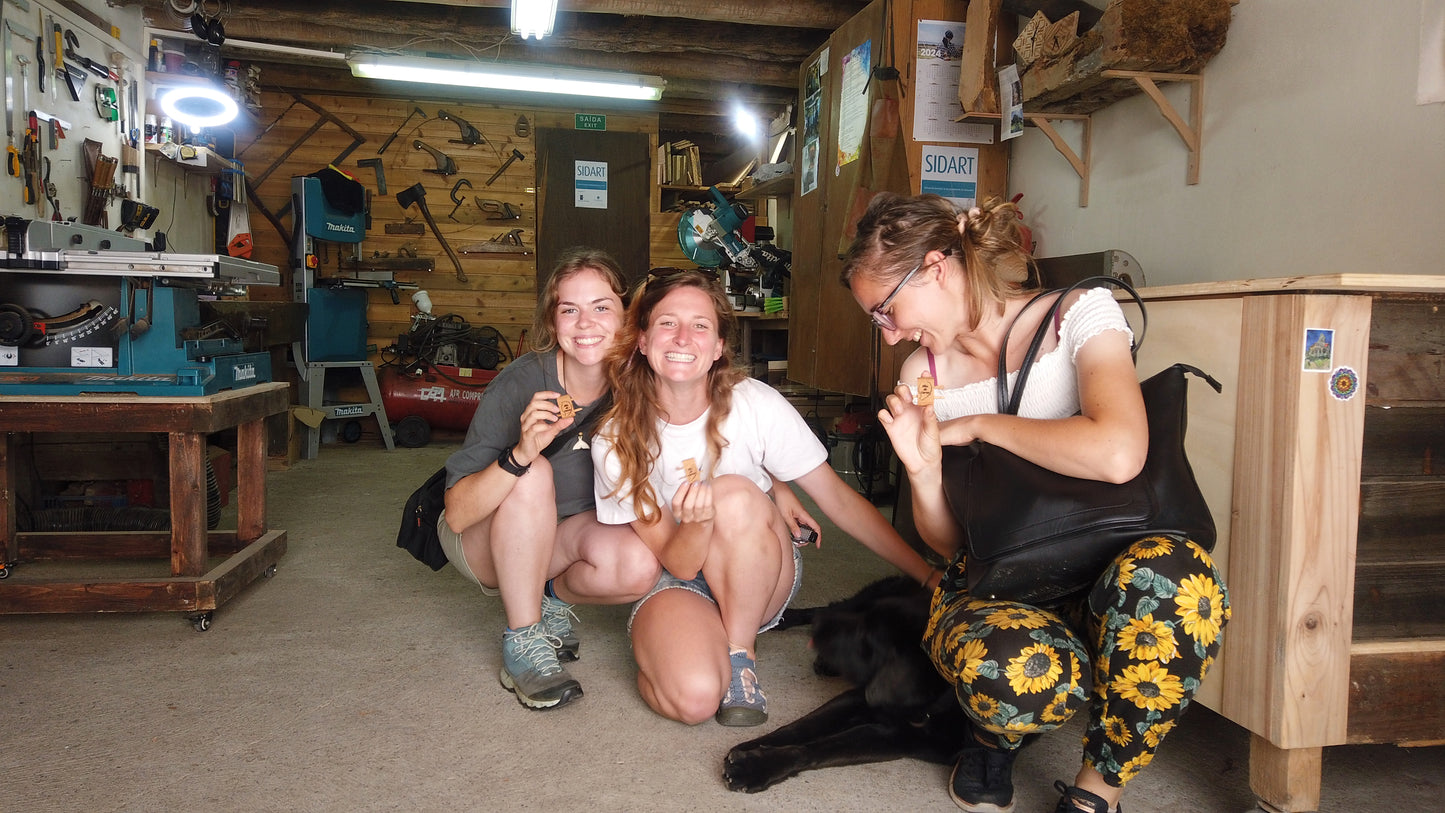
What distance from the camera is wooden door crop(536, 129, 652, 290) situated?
7195 millimetres

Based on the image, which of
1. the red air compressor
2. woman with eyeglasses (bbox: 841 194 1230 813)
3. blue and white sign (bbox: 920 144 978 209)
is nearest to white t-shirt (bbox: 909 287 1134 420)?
woman with eyeglasses (bbox: 841 194 1230 813)

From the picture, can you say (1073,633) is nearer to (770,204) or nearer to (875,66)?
(875,66)

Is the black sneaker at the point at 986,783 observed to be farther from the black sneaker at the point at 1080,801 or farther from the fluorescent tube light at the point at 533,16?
the fluorescent tube light at the point at 533,16

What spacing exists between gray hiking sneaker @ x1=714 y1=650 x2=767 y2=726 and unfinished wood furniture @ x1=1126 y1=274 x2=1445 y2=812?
2.77 feet

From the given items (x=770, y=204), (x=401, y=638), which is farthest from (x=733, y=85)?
(x=401, y=638)

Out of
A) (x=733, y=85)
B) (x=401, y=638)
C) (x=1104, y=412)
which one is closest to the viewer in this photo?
(x=1104, y=412)

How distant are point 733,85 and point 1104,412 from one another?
18.3 ft

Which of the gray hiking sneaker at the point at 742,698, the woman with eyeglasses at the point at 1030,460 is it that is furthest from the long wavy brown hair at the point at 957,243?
the gray hiking sneaker at the point at 742,698

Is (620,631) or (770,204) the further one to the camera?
(770,204)

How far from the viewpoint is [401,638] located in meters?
2.40

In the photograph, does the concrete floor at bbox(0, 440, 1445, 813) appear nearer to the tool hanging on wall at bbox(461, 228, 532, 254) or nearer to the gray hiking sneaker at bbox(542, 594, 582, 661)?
the gray hiking sneaker at bbox(542, 594, 582, 661)

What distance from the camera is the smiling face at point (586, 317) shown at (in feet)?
6.54

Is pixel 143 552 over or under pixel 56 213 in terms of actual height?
under

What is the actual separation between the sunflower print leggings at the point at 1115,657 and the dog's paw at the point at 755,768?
1.24 ft
